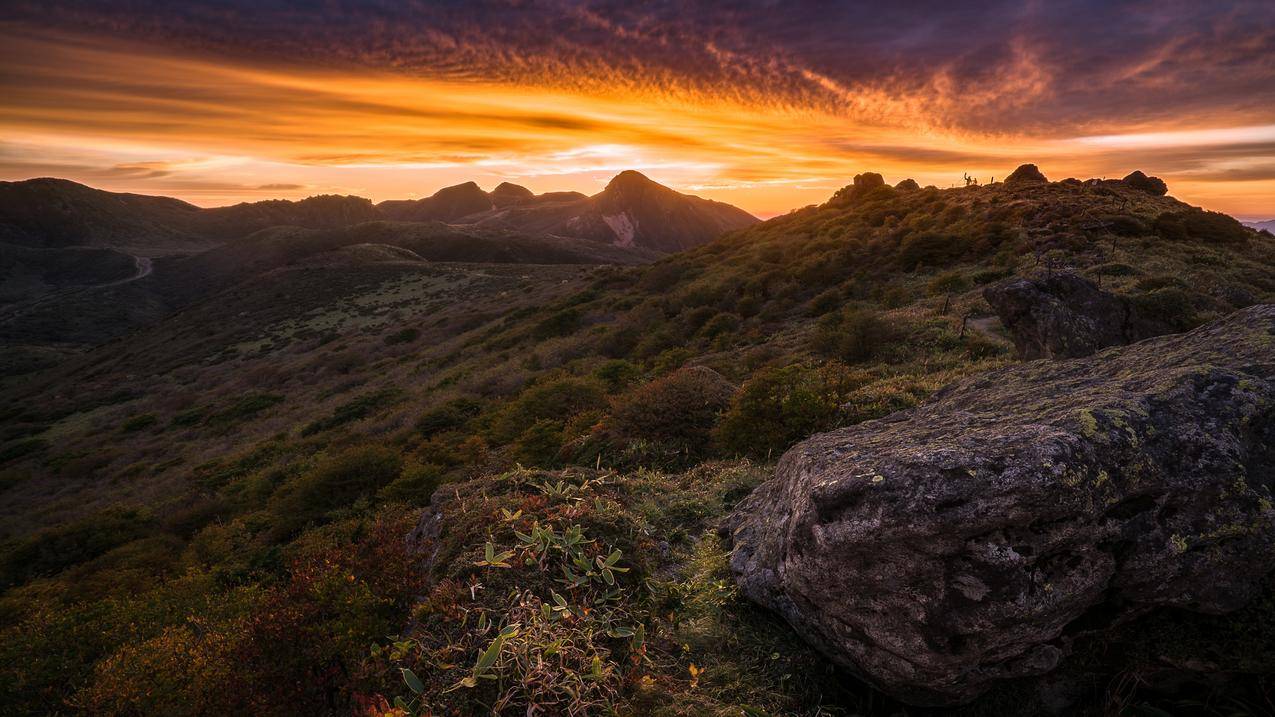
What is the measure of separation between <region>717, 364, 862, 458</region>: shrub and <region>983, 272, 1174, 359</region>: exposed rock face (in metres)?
3.73

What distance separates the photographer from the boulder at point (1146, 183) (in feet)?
132

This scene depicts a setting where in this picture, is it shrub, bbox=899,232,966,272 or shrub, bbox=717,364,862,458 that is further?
shrub, bbox=899,232,966,272

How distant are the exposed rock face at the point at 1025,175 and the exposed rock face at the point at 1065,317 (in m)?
42.4

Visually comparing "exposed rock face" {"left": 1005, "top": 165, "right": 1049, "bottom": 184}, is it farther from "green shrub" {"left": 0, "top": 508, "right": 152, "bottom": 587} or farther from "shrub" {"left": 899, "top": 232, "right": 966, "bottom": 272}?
"green shrub" {"left": 0, "top": 508, "right": 152, "bottom": 587}

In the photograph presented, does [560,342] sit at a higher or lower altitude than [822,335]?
lower

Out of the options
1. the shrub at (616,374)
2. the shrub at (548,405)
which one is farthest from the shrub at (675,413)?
the shrub at (616,374)

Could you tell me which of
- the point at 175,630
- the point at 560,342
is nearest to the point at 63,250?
the point at 560,342

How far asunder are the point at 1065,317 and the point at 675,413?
826 centimetres

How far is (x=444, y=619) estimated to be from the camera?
151 inches

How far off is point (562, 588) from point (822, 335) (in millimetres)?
15148

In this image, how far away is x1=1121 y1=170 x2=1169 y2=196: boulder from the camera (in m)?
40.2

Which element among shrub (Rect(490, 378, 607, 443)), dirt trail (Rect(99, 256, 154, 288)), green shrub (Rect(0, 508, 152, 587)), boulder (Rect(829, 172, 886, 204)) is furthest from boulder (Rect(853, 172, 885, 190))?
dirt trail (Rect(99, 256, 154, 288))

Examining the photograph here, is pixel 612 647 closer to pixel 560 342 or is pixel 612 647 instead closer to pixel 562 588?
pixel 562 588

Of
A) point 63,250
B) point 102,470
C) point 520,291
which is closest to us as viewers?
point 102,470
